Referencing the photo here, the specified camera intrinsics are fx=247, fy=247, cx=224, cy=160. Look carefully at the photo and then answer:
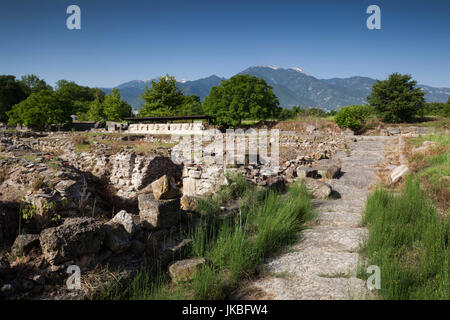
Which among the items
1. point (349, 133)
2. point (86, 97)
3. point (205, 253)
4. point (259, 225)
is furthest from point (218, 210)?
point (86, 97)

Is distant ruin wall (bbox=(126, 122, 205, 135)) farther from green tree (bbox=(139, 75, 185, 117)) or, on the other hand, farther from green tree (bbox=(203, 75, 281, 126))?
green tree (bbox=(139, 75, 185, 117))

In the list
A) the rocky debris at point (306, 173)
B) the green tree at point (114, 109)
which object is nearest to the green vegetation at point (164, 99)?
the green tree at point (114, 109)

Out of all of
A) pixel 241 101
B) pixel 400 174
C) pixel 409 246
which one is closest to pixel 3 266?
pixel 409 246

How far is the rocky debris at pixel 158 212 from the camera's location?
4277 millimetres

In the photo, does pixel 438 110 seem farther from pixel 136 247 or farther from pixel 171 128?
pixel 136 247

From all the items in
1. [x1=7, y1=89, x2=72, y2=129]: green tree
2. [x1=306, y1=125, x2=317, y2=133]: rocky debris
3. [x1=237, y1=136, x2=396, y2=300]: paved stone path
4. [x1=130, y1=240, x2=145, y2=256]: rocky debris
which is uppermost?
[x1=7, y1=89, x2=72, y2=129]: green tree

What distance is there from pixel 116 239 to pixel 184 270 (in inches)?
41.5

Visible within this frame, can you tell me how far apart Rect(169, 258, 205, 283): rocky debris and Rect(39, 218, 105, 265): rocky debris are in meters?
1.04

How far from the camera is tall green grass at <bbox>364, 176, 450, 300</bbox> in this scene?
8.82 feet

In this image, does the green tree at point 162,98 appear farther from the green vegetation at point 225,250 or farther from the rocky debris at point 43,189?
the green vegetation at point 225,250

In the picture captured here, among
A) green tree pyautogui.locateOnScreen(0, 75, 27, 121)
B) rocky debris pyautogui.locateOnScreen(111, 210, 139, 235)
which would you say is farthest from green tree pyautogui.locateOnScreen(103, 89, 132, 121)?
rocky debris pyautogui.locateOnScreen(111, 210, 139, 235)

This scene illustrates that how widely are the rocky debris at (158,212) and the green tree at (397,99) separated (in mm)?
32568

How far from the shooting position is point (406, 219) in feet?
14.9
